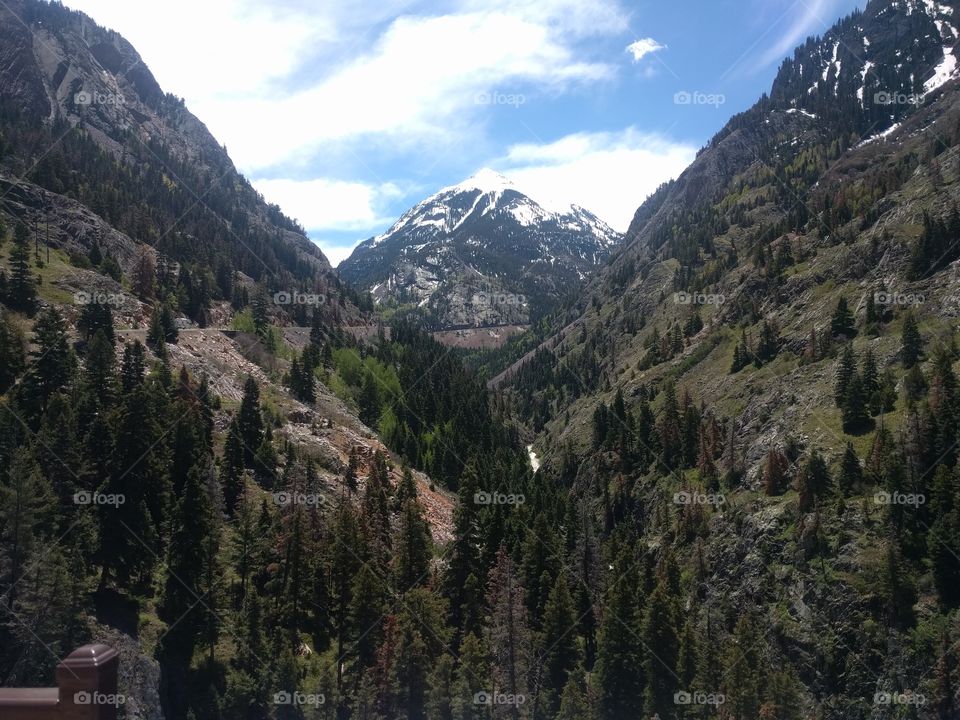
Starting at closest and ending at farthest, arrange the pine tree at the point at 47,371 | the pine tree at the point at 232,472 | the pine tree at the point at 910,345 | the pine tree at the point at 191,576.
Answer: the pine tree at the point at 191,576 → the pine tree at the point at 47,371 → the pine tree at the point at 232,472 → the pine tree at the point at 910,345

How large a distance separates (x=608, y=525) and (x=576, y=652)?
62444 millimetres

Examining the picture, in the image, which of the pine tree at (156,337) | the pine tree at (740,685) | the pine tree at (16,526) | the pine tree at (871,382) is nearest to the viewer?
the pine tree at (16,526)

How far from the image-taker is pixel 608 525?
110m

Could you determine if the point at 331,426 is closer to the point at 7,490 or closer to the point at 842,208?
the point at 7,490

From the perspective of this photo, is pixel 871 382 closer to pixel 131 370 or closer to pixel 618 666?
pixel 618 666

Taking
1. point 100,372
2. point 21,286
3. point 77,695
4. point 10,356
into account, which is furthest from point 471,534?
point 21,286

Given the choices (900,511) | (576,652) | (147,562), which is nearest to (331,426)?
(147,562)

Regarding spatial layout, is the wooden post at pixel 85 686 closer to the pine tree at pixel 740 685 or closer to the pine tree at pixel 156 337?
the pine tree at pixel 740 685

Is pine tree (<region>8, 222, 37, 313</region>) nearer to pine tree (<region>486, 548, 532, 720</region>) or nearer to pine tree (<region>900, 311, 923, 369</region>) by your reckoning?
pine tree (<region>486, 548, 532, 720</region>)

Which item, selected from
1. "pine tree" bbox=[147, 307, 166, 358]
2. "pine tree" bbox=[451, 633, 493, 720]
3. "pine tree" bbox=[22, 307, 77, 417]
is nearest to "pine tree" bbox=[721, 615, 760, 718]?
"pine tree" bbox=[451, 633, 493, 720]

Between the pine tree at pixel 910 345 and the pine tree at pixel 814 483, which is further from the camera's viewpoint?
the pine tree at pixel 910 345

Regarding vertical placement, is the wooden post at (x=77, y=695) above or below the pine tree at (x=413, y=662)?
above

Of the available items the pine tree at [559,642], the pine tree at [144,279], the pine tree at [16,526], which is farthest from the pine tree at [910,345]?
the pine tree at [144,279]

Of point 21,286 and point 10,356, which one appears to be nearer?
point 10,356
